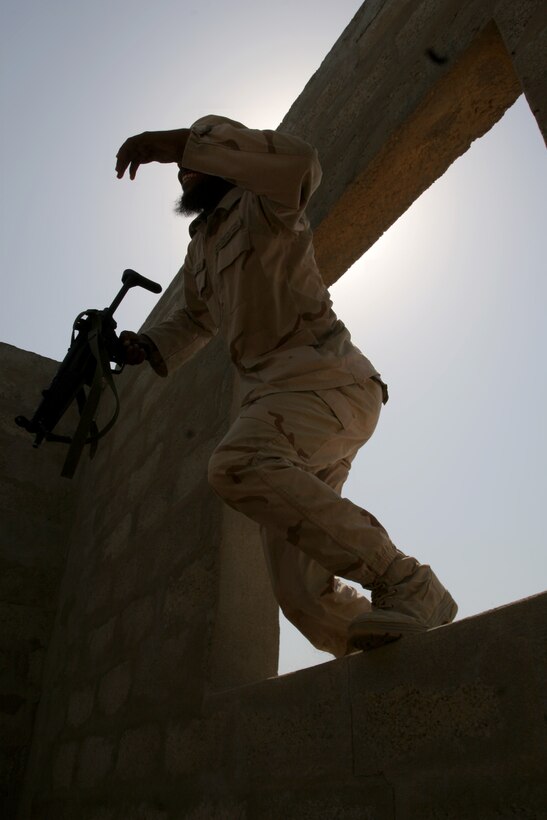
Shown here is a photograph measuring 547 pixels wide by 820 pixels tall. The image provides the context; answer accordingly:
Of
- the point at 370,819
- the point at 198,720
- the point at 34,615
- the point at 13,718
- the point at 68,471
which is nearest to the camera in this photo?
the point at 370,819

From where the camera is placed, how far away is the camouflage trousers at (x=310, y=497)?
133cm

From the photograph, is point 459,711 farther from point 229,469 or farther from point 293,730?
point 229,469

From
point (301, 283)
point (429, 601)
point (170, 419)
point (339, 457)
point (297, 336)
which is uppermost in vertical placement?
point (170, 419)

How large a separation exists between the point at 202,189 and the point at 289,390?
0.78 m

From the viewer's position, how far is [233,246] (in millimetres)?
1824

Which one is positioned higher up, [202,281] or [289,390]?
[202,281]

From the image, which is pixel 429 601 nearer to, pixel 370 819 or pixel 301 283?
pixel 370 819

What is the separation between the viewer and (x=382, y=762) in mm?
1130

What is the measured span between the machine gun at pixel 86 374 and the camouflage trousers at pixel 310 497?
0.56m

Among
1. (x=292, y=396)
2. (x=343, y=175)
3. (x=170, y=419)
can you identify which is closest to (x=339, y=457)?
(x=292, y=396)

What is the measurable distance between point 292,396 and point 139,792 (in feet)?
3.82

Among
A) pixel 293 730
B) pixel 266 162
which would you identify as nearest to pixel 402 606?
pixel 293 730

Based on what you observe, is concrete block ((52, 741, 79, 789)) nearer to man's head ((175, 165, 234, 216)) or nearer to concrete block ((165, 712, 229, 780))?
concrete block ((165, 712, 229, 780))

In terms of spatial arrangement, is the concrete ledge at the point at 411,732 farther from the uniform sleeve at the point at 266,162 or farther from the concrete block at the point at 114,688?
the uniform sleeve at the point at 266,162
